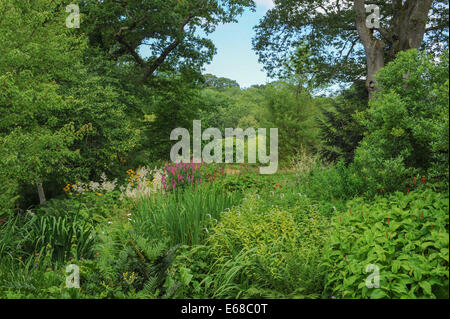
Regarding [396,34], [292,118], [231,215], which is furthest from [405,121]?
[292,118]

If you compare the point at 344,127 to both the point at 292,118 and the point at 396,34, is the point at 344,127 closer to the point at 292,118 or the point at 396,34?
the point at 396,34

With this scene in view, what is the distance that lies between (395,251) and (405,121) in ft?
5.56

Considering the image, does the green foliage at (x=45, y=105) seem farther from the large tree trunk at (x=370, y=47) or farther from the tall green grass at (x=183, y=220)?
the large tree trunk at (x=370, y=47)

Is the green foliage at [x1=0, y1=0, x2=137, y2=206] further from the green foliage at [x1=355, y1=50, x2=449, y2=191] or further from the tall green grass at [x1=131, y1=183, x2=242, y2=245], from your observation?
the green foliage at [x1=355, y1=50, x2=449, y2=191]

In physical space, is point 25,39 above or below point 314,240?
above

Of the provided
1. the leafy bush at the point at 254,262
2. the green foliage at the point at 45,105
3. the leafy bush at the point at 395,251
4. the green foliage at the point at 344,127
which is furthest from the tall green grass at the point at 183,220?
the green foliage at the point at 344,127

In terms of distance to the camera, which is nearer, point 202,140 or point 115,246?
point 115,246

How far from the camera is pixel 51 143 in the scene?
22.6 ft

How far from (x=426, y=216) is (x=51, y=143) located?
269 inches

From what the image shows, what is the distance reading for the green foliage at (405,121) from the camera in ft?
12.0

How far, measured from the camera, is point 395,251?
106 inches
